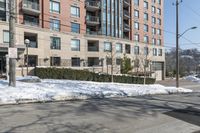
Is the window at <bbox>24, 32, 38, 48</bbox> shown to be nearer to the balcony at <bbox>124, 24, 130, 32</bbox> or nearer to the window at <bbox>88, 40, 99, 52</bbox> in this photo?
the window at <bbox>88, 40, 99, 52</bbox>

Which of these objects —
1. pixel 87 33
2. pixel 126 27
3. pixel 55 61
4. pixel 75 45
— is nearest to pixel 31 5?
pixel 55 61

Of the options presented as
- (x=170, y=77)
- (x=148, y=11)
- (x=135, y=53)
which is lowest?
(x=170, y=77)

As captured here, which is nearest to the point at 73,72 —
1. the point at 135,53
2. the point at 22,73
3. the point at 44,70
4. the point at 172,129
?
the point at 44,70

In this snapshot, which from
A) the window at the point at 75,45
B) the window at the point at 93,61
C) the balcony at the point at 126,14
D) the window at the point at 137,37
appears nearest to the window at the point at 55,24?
the window at the point at 75,45

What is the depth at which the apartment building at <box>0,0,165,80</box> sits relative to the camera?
42.5 m

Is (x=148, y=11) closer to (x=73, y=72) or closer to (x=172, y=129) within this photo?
(x=73, y=72)

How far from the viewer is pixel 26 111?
11.3 meters

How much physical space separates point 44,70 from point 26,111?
21566 millimetres

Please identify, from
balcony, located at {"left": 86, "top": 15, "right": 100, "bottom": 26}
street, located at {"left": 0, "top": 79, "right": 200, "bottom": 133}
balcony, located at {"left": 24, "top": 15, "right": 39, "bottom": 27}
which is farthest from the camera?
balcony, located at {"left": 86, "top": 15, "right": 100, "bottom": 26}

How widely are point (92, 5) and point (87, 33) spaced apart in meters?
5.61

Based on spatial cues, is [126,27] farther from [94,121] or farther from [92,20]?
[94,121]

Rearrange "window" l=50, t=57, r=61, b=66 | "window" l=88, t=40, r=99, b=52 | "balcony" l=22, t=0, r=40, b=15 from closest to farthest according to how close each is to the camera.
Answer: "balcony" l=22, t=0, r=40, b=15 → "window" l=50, t=57, r=61, b=66 → "window" l=88, t=40, r=99, b=52

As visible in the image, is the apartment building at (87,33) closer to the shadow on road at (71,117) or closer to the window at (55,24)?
the window at (55,24)

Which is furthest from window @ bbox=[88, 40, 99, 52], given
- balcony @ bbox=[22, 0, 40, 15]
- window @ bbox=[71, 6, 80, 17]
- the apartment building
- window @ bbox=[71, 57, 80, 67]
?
balcony @ bbox=[22, 0, 40, 15]
